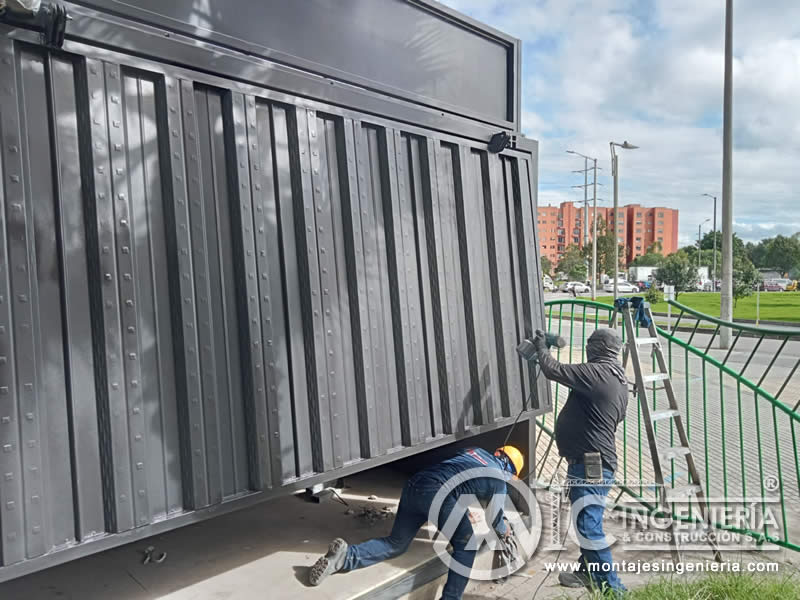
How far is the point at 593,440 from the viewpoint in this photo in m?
3.83

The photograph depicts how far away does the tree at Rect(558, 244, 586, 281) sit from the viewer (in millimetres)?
57875

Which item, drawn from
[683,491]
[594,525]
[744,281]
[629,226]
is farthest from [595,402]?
[629,226]

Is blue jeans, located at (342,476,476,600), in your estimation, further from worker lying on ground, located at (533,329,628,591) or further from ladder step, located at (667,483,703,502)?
ladder step, located at (667,483,703,502)

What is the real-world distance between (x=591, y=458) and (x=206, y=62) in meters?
3.41

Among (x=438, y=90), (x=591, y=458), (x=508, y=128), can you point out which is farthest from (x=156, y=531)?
(x=508, y=128)

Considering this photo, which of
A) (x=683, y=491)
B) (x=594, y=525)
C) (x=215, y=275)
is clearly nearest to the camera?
(x=215, y=275)

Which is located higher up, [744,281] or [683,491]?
[744,281]

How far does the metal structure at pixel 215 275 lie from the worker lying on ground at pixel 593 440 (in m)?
0.70

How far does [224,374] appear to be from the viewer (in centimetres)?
290

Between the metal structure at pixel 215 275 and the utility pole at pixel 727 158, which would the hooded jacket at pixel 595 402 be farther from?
the utility pole at pixel 727 158

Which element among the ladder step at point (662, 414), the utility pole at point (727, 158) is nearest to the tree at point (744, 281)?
the utility pole at point (727, 158)

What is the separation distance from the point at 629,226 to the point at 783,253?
170 feet

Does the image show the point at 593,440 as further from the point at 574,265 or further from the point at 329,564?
the point at 574,265

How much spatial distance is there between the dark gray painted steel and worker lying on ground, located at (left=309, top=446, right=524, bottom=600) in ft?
8.69
